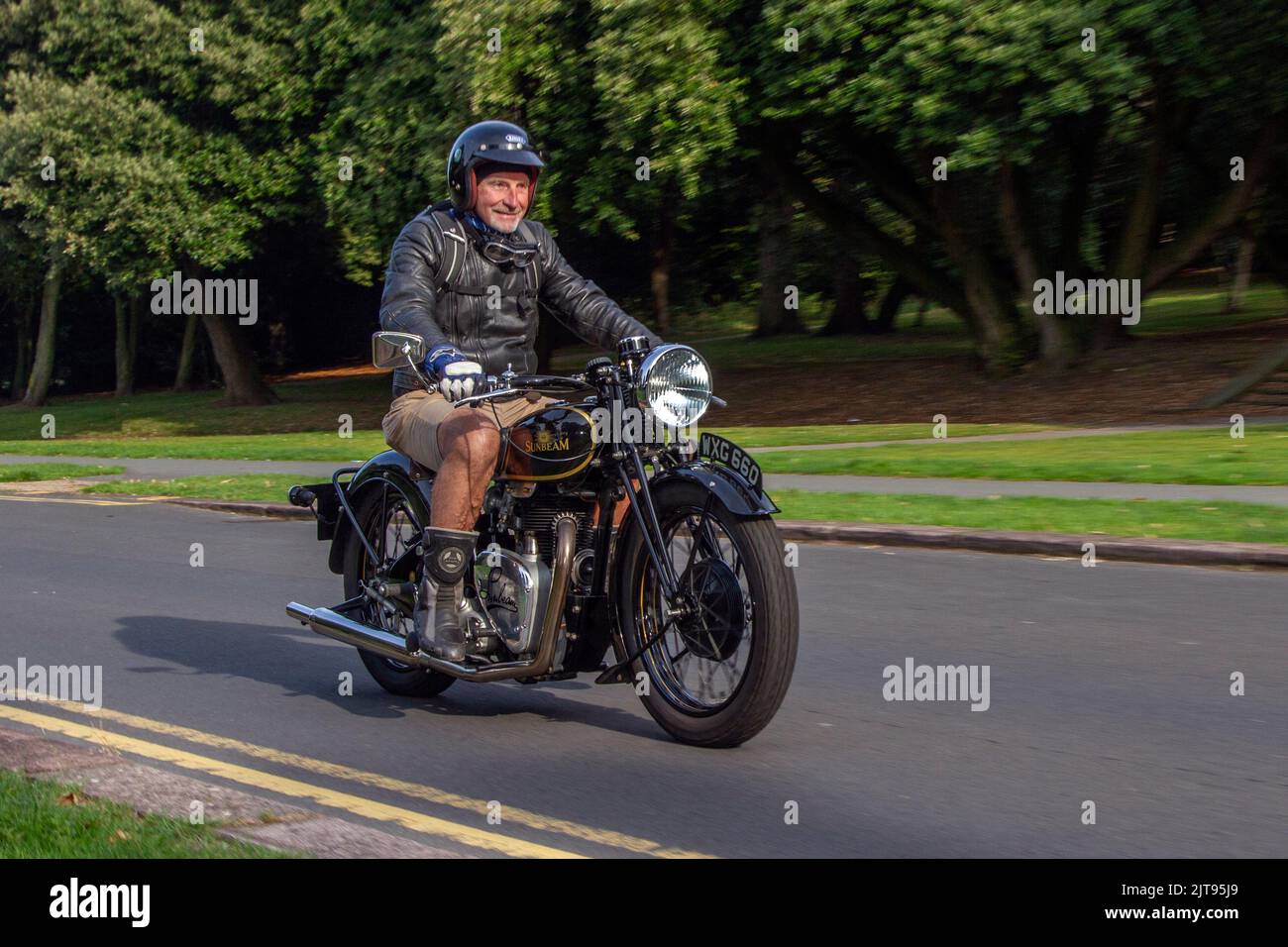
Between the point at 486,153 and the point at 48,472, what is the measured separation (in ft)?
51.7

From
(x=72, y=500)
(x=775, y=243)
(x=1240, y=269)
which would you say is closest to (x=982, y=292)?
(x=775, y=243)

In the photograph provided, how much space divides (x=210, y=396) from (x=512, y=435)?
1486 inches

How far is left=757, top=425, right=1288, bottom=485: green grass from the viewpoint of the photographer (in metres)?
14.5

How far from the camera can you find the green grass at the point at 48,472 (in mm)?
19594

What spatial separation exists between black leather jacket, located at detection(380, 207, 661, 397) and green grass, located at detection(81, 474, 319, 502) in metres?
9.57

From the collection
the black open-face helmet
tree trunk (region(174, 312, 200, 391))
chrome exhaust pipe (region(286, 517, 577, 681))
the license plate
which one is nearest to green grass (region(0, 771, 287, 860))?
chrome exhaust pipe (region(286, 517, 577, 681))

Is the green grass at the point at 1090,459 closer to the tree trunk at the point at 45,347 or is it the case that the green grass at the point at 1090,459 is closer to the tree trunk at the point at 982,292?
the tree trunk at the point at 982,292

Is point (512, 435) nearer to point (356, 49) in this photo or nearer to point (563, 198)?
point (563, 198)

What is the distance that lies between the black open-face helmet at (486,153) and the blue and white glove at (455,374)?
744 mm

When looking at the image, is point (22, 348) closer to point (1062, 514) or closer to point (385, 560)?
point (1062, 514)

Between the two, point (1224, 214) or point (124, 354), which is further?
point (124, 354)

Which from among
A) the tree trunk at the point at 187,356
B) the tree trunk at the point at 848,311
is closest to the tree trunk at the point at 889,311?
the tree trunk at the point at 848,311

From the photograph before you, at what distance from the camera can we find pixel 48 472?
20.2 metres

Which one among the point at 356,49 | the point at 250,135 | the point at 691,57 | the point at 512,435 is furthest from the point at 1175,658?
the point at 250,135
